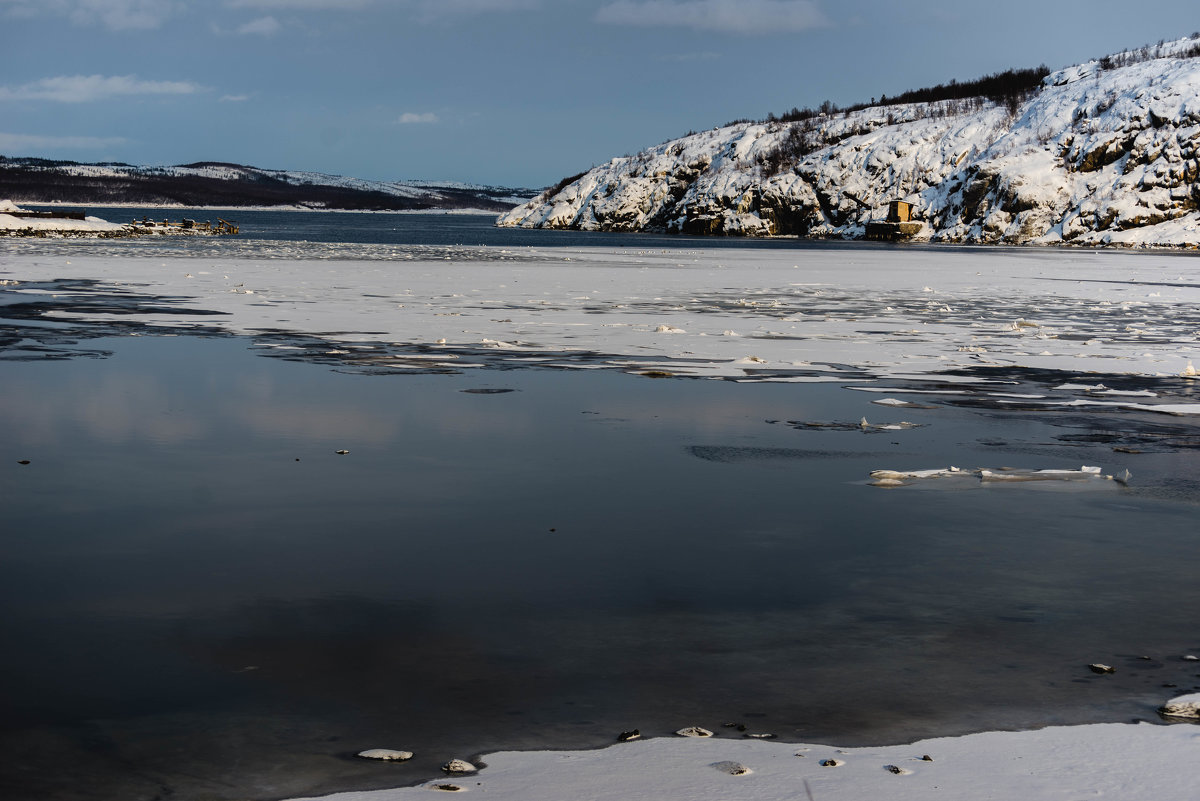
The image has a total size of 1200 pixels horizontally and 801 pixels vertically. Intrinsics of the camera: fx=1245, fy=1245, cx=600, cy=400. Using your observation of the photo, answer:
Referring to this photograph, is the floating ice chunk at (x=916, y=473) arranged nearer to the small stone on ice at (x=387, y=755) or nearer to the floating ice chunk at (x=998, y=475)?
the floating ice chunk at (x=998, y=475)

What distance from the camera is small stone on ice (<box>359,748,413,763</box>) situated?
3842 millimetres

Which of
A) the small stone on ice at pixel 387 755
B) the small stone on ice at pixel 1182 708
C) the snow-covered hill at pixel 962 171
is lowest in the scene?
the small stone on ice at pixel 387 755

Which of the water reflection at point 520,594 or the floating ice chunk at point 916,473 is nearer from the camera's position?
the water reflection at point 520,594

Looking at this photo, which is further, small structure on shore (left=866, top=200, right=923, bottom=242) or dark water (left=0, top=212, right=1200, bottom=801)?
small structure on shore (left=866, top=200, right=923, bottom=242)

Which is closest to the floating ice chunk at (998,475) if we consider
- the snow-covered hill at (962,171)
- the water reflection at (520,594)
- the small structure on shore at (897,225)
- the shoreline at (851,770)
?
the water reflection at (520,594)

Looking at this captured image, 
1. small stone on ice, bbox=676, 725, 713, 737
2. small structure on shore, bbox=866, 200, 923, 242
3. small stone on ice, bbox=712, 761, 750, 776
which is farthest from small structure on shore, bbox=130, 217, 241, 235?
small stone on ice, bbox=712, 761, 750, 776

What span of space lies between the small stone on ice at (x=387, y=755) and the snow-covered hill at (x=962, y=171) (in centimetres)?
10155

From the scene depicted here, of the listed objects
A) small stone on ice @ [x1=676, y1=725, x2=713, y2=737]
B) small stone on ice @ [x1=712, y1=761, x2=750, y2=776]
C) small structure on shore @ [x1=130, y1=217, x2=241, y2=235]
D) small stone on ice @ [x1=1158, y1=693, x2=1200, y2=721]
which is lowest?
small stone on ice @ [x1=676, y1=725, x2=713, y2=737]

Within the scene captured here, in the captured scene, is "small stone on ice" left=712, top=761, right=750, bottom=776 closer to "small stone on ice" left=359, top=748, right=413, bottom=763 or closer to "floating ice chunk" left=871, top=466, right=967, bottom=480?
"small stone on ice" left=359, top=748, right=413, bottom=763

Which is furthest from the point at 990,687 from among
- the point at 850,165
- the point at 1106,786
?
the point at 850,165

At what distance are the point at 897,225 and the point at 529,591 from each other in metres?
119

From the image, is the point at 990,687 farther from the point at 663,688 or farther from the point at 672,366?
the point at 672,366

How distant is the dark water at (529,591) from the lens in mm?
4117

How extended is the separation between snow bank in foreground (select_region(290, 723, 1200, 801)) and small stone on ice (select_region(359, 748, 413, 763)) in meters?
0.21
